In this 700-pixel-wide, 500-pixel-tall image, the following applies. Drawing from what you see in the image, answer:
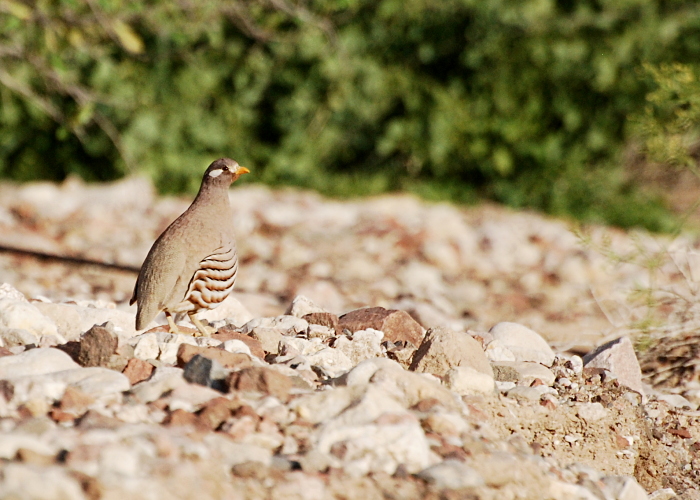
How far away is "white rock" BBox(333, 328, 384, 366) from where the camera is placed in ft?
12.7

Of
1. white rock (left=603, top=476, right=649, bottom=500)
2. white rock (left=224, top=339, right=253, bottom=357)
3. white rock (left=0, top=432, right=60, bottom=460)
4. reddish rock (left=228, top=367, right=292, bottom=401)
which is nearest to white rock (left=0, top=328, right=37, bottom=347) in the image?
white rock (left=224, top=339, right=253, bottom=357)

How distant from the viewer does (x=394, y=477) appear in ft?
9.09

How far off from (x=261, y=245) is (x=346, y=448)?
5.72m

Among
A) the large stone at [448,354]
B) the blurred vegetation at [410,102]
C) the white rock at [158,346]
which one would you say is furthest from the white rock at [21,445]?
the blurred vegetation at [410,102]

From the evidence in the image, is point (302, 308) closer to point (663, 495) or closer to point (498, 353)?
point (498, 353)

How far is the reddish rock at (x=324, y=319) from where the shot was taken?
4180 mm

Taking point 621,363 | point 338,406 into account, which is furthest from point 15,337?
point 621,363

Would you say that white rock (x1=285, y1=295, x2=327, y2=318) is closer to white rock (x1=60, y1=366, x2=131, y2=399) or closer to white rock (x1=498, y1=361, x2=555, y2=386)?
white rock (x1=498, y1=361, x2=555, y2=386)

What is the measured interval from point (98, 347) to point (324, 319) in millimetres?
1179

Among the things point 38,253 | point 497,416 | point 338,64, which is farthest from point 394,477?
point 338,64

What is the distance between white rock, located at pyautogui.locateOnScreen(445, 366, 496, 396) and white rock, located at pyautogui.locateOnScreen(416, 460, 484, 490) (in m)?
0.67

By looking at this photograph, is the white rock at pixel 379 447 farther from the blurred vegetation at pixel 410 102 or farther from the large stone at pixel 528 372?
the blurred vegetation at pixel 410 102

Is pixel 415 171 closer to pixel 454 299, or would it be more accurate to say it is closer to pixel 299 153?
pixel 299 153

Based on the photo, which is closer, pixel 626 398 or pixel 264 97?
pixel 626 398
